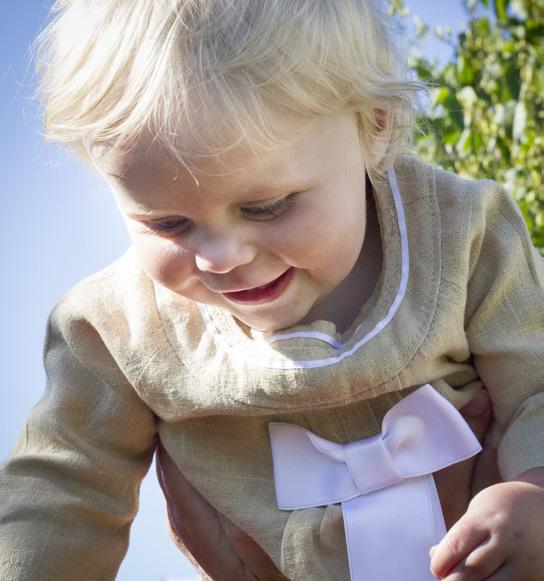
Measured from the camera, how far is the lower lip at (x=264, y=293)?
5.46 ft

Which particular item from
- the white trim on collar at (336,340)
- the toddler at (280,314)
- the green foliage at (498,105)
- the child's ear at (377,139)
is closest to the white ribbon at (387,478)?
the toddler at (280,314)

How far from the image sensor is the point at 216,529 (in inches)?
79.4

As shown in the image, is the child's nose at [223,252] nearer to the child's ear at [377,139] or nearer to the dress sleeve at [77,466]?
the child's ear at [377,139]

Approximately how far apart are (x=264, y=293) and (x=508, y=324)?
18.2 inches

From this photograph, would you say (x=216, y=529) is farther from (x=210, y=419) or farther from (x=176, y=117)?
(x=176, y=117)

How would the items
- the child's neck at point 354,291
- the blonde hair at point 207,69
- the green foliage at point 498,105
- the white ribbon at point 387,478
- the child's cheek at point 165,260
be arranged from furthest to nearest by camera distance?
the green foliage at point 498,105, the child's neck at point 354,291, the white ribbon at point 387,478, the child's cheek at point 165,260, the blonde hair at point 207,69

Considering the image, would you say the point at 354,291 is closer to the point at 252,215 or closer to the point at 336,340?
the point at 336,340

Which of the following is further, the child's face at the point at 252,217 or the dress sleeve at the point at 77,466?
the dress sleeve at the point at 77,466

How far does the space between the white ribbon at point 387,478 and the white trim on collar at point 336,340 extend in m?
0.14

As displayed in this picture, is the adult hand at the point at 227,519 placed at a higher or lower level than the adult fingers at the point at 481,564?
lower

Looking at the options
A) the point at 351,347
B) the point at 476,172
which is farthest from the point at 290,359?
the point at 476,172

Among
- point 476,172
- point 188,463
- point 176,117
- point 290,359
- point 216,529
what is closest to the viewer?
point 176,117

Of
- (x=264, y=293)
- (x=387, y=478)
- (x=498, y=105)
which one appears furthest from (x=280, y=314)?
(x=498, y=105)

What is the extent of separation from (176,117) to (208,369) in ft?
Answer: 1.72
